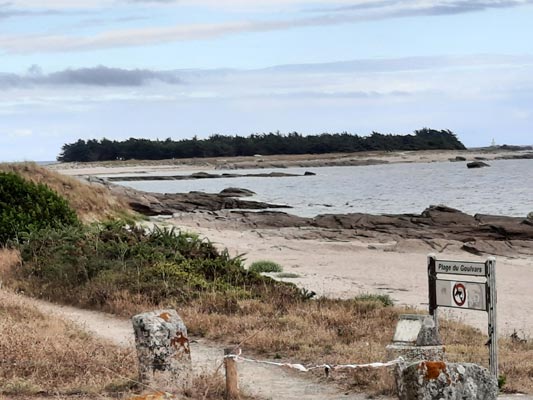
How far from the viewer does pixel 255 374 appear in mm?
10883

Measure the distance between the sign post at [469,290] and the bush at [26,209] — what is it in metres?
11.9

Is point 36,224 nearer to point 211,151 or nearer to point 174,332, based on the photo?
point 174,332

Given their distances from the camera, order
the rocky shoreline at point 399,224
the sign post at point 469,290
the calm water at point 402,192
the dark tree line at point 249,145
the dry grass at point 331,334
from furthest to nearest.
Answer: the dark tree line at point 249,145 < the calm water at point 402,192 < the rocky shoreline at point 399,224 < the dry grass at point 331,334 < the sign post at point 469,290

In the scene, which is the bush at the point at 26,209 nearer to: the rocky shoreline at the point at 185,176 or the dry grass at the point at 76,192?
the dry grass at the point at 76,192

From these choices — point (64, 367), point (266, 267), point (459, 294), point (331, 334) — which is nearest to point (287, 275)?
point (266, 267)

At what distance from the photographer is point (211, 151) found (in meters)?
148

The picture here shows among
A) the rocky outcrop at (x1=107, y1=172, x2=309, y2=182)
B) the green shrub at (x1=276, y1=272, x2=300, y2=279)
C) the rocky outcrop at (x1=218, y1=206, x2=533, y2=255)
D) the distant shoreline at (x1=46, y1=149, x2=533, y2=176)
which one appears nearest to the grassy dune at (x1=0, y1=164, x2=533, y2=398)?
the green shrub at (x1=276, y1=272, x2=300, y2=279)

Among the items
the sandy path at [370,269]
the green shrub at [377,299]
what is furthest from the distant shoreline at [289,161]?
the green shrub at [377,299]

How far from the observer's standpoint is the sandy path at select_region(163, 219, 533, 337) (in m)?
18.3

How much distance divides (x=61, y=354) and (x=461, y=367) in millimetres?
5474

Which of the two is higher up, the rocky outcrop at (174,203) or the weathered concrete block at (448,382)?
the weathered concrete block at (448,382)

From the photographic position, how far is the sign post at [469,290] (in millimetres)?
10039

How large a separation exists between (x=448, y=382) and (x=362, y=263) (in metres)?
20.7

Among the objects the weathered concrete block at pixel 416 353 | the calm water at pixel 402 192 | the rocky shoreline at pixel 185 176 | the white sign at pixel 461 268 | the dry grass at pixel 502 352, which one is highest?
the white sign at pixel 461 268
